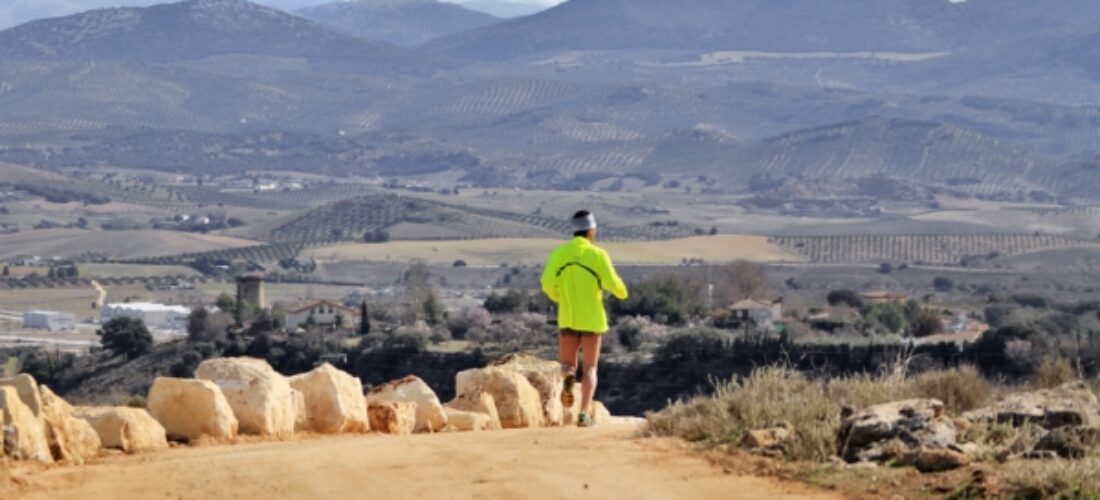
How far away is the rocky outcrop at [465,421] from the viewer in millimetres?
15516

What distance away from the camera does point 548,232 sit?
5295 inches

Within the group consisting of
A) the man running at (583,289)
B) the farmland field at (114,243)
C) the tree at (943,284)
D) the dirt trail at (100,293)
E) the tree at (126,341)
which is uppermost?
the man running at (583,289)

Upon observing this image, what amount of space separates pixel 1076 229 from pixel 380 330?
9334 centimetres

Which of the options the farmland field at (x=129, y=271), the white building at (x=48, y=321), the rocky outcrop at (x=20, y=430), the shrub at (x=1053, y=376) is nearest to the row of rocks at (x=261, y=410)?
the rocky outcrop at (x=20, y=430)

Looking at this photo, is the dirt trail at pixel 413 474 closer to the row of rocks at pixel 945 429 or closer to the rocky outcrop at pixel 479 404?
the row of rocks at pixel 945 429

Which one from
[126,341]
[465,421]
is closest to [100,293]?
[126,341]

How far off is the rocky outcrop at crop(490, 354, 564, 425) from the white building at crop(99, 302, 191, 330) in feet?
179

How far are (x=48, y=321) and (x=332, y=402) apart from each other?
67314 mm

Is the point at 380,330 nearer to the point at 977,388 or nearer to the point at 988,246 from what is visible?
the point at 977,388

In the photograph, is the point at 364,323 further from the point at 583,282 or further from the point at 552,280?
the point at 583,282

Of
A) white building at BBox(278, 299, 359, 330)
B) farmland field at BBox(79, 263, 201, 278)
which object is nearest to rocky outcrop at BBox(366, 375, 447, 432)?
white building at BBox(278, 299, 359, 330)

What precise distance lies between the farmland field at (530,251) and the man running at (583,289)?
9204cm

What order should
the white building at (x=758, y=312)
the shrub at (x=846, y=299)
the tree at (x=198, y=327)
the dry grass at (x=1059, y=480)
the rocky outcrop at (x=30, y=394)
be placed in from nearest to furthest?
the dry grass at (x=1059, y=480)
the rocky outcrop at (x=30, y=394)
the tree at (x=198, y=327)
the white building at (x=758, y=312)
the shrub at (x=846, y=299)

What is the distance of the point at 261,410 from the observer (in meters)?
14.6
